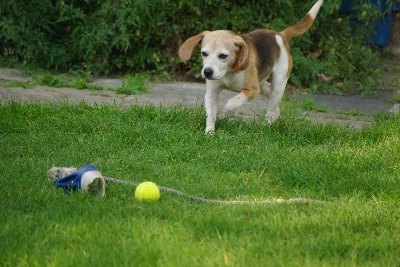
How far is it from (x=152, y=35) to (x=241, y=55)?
10.2 feet

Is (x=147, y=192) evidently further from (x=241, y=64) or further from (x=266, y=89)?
(x=266, y=89)

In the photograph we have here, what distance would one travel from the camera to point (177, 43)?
8.74 m

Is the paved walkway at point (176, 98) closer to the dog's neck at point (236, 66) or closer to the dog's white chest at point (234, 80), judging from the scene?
the dog's white chest at point (234, 80)

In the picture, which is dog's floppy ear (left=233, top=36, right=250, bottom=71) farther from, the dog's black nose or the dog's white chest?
the dog's black nose

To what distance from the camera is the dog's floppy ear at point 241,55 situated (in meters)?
5.71

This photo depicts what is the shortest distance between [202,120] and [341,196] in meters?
2.01

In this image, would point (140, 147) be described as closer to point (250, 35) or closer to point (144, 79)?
point (250, 35)

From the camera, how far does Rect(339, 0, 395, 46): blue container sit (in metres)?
9.07

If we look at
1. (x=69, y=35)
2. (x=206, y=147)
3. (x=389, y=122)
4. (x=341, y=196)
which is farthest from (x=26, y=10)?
(x=341, y=196)

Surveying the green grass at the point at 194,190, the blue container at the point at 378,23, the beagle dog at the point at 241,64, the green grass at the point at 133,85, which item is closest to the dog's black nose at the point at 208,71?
the beagle dog at the point at 241,64

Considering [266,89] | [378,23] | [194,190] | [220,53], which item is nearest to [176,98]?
[266,89]

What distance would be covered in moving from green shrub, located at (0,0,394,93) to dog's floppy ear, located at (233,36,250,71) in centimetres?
258

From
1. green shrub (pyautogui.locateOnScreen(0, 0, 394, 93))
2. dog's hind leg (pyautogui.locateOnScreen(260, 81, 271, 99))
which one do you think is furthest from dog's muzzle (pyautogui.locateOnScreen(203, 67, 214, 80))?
green shrub (pyautogui.locateOnScreen(0, 0, 394, 93))

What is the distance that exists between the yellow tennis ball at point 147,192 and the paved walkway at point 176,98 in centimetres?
251
